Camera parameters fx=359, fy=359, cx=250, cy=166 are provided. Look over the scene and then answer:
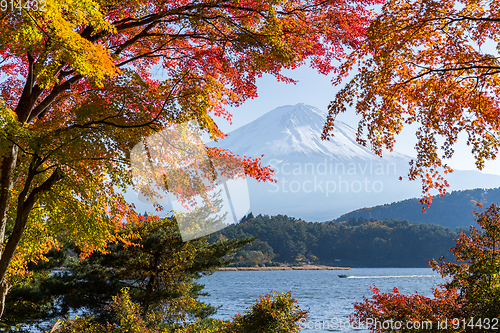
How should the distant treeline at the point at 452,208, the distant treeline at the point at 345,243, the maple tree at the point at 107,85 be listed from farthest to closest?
the distant treeline at the point at 452,208 → the distant treeline at the point at 345,243 → the maple tree at the point at 107,85

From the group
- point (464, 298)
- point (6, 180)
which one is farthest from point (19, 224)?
point (464, 298)

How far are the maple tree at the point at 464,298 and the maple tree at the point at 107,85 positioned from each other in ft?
10.4

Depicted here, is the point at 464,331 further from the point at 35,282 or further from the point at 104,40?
the point at 35,282

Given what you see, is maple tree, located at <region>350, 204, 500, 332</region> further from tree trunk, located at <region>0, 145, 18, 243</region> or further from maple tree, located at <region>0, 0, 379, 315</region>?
tree trunk, located at <region>0, 145, 18, 243</region>

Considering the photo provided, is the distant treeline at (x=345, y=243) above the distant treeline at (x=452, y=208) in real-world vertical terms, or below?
below

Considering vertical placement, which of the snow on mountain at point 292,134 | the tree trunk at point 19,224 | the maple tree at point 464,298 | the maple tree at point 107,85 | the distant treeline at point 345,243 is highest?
the snow on mountain at point 292,134

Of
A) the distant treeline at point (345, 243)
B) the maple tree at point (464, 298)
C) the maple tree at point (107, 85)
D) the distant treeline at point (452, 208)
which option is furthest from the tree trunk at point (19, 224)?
the distant treeline at point (452, 208)

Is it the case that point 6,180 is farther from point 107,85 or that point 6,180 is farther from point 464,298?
point 464,298

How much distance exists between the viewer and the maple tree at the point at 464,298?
189 inches

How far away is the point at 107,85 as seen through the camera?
5035 millimetres

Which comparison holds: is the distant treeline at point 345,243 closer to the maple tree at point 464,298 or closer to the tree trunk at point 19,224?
the maple tree at point 464,298

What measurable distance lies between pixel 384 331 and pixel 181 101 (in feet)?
16.7

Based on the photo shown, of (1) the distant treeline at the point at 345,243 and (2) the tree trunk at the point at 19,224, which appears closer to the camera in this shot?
(2) the tree trunk at the point at 19,224

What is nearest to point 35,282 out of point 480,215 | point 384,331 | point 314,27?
point 384,331
